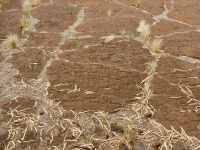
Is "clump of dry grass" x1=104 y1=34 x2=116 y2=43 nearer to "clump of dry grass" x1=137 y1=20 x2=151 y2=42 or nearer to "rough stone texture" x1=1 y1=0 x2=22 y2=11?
"clump of dry grass" x1=137 y1=20 x2=151 y2=42

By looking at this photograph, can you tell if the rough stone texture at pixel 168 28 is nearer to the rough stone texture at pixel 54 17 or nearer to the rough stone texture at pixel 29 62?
the rough stone texture at pixel 54 17

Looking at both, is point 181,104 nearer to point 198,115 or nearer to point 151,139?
point 198,115

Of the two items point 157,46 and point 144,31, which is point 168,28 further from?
point 157,46

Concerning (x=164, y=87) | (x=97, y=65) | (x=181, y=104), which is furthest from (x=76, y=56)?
(x=181, y=104)

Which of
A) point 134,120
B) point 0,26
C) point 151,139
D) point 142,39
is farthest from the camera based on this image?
point 0,26

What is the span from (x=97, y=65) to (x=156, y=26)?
1.67 meters

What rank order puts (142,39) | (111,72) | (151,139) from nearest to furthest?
(151,139) < (111,72) < (142,39)

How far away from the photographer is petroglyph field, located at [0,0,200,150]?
2.64 metres

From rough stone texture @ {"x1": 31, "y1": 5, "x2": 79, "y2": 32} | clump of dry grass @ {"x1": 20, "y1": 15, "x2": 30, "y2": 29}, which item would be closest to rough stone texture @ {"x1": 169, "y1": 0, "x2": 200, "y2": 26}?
rough stone texture @ {"x1": 31, "y1": 5, "x2": 79, "y2": 32}

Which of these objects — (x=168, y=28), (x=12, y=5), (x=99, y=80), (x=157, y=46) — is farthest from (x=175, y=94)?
(x=12, y=5)

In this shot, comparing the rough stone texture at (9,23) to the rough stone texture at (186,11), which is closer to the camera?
the rough stone texture at (9,23)

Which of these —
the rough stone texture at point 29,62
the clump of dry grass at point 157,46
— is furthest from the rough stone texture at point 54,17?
the clump of dry grass at point 157,46

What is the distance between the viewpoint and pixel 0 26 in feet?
15.7

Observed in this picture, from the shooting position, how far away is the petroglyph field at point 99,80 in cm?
264
